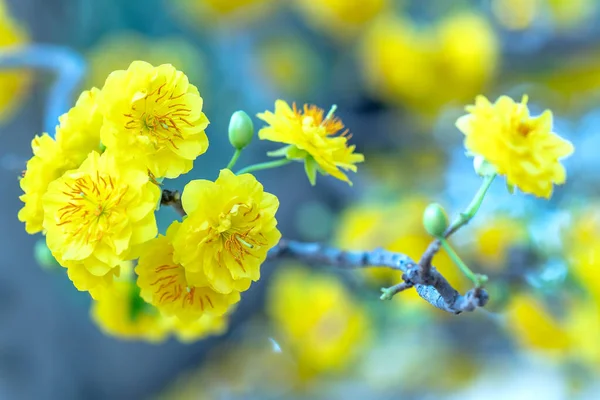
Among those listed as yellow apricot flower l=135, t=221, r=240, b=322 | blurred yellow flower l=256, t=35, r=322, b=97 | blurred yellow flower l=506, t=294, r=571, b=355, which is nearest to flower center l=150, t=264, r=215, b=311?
yellow apricot flower l=135, t=221, r=240, b=322

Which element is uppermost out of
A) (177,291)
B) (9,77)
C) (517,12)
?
(517,12)

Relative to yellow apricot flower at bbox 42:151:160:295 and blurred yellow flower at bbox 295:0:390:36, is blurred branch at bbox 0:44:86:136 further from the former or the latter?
blurred yellow flower at bbox 295:0:390:36

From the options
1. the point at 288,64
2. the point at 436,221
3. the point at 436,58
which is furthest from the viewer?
the point at 288,64

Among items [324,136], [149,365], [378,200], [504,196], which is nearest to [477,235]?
[504,196]

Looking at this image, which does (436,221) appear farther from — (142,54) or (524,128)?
(142,54)

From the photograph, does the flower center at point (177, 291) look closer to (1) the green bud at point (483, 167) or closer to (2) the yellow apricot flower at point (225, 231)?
(2) the yellow apricot flower at point (225, 231)

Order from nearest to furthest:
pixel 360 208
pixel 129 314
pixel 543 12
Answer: pixel 129 314, pixel 360 208, pixel 543 12

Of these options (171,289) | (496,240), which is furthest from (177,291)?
(496,240)
